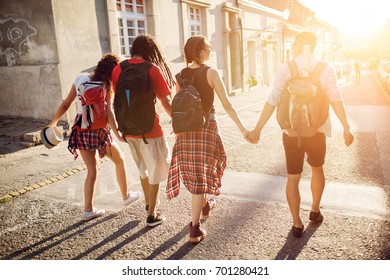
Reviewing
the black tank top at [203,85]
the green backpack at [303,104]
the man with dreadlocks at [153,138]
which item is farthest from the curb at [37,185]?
the green backpack at [303,104]

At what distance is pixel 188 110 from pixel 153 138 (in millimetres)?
564

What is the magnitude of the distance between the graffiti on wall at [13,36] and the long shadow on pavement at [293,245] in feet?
23.4

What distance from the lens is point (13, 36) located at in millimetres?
7984

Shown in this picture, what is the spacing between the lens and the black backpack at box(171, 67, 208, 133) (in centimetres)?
282

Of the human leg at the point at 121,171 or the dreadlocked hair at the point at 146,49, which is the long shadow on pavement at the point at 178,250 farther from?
the dreadlocked hair at the point at 146,49

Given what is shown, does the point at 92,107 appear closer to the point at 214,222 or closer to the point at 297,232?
the point at 214,222

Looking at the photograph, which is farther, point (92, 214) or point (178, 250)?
point (92, 214)

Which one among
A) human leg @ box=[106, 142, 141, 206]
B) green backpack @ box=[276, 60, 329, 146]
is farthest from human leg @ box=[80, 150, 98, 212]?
green backpack @ box=[276, 60, 329, 146]

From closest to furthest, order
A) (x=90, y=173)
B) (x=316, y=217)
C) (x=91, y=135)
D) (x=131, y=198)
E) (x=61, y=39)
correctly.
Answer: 1. (x=316, y=217)
2. (x=91, y=135)
3. (x=90, y=173)
4. (x=131, y=198)
5. (x=61, y=39)

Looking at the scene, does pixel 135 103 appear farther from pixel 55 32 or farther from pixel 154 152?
pixel 55 32

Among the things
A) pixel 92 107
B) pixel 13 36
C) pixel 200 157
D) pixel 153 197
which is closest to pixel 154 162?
pixel 153 197

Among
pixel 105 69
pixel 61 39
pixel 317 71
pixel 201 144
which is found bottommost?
pixel 201 144

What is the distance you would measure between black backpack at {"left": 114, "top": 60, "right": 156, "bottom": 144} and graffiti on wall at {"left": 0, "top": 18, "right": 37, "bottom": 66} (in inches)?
231

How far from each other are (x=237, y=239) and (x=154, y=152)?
1087 mm
